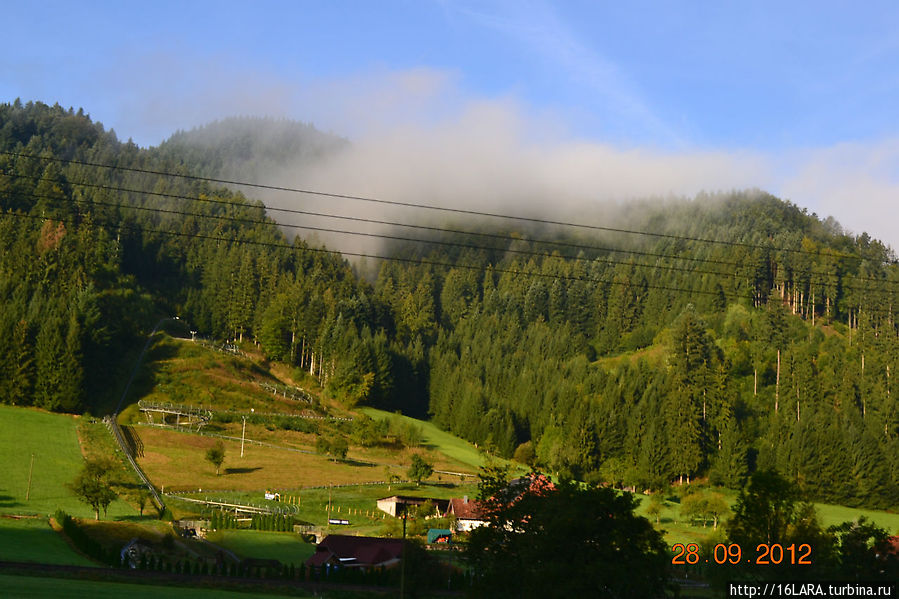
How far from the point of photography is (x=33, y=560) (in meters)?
41.8

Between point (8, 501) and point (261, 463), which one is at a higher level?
point (261, 463)

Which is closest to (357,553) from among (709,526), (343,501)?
(343,501)

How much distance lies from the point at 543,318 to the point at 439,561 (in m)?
119

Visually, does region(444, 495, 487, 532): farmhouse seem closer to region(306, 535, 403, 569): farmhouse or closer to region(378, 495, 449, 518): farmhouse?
region(378, 495, 449, 518): farmhouse

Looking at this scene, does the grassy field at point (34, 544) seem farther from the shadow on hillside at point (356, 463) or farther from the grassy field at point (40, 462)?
the shadow on hillside at point (356, 463)

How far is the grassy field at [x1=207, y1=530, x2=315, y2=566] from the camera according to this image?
51.5 metres

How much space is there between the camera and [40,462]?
7400 centimetres

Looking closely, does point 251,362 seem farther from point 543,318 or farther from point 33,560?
point 33,560

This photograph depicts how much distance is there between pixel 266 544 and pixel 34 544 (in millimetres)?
13471

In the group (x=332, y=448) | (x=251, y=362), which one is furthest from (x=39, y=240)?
(x=332, y=448)

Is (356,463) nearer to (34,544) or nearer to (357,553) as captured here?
(357,553)

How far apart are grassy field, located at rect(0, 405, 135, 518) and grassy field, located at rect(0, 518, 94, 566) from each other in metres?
6.01

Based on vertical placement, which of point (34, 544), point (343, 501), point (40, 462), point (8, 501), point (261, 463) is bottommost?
point (343, 501)

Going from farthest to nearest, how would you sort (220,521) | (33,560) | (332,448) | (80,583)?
1. (332,448)
2. (220,521)
3. (33,560)
4. (80,583)
